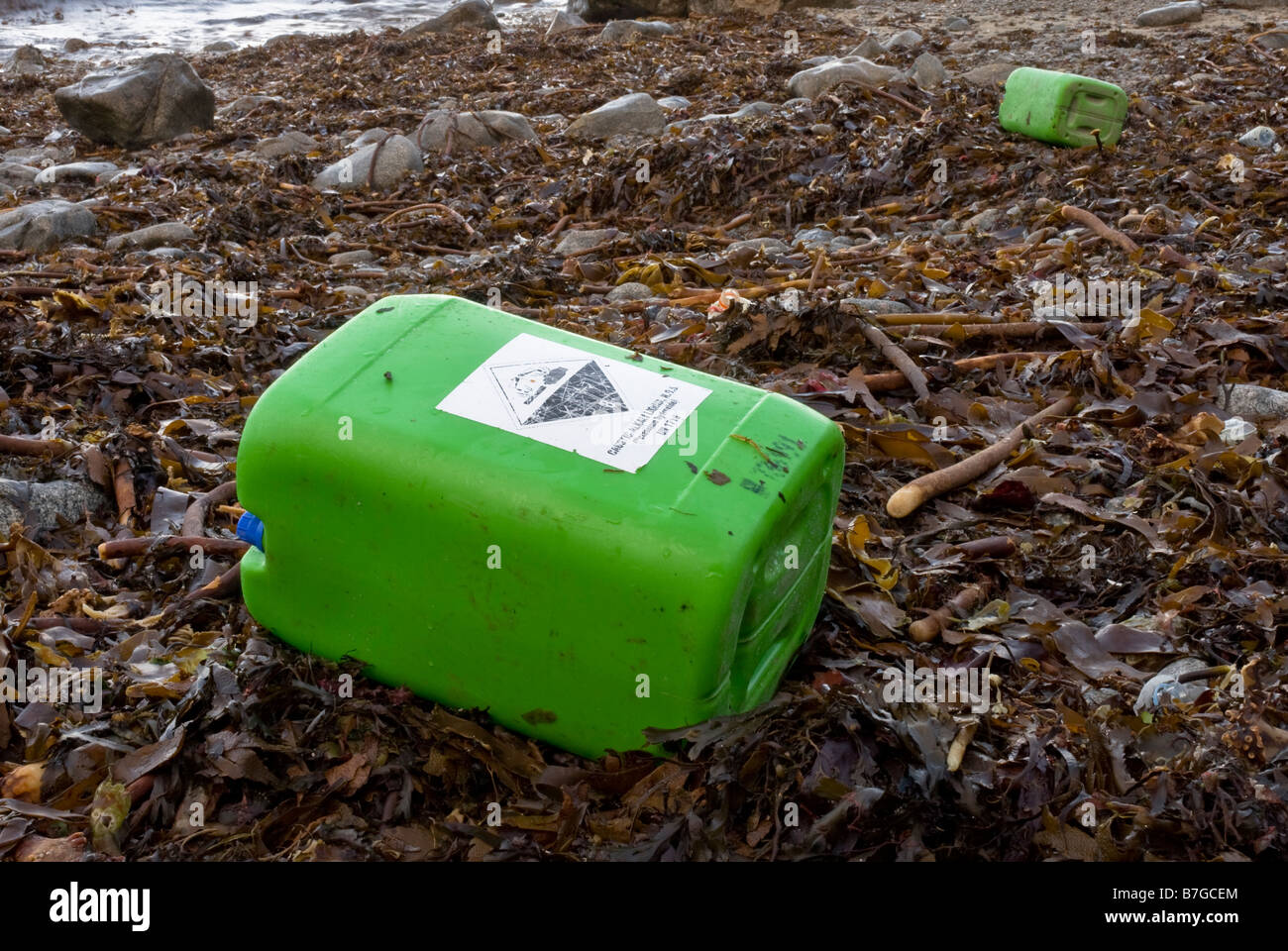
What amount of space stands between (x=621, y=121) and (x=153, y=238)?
176 inches

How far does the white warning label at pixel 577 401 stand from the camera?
2.31 metres

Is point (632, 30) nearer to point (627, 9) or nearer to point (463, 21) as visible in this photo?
point (627, 9)

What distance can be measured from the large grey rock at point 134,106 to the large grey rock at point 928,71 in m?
7.10

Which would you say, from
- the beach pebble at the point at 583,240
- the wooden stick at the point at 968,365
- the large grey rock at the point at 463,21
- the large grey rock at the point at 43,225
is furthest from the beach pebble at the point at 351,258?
the large grey rock at the point at 463,21

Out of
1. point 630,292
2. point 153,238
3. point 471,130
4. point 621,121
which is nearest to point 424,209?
point 153,238

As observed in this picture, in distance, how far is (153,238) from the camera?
22.3 feet

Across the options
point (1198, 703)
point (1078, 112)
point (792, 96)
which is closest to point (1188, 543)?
point (1198, 703)

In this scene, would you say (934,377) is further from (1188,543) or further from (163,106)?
(163,106)

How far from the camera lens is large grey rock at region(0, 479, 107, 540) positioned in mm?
3432

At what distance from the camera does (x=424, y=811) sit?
2.45 m

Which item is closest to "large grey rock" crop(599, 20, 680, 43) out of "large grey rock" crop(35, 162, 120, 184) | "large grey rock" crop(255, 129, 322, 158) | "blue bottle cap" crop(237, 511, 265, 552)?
"large grey rock" crop(255, 129, 322, 158)

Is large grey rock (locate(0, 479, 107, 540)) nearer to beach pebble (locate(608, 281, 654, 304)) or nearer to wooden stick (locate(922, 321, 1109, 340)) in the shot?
beach pebble (locate(608, 281, 654, 304))

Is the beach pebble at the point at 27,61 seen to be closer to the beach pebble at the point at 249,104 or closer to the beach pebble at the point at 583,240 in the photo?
the beach pebble at the point at 249,104

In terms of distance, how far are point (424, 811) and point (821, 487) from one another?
1.15 meters
